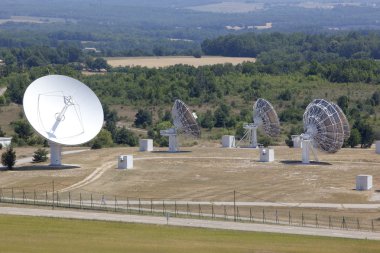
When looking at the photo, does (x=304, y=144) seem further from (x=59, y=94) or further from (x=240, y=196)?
(x=59, y=94)

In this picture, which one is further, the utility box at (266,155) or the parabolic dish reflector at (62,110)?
the utility box at (266,155)

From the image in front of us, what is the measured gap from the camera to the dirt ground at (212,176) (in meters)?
118

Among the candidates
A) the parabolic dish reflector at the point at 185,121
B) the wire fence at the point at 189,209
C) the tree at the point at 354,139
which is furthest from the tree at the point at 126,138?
the wire fence at the point at 189,209

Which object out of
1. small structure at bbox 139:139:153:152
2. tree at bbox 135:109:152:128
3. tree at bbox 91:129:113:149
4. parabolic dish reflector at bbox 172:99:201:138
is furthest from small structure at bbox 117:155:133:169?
tree at bbox 135:109:152:128

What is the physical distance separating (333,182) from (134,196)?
1992 cm

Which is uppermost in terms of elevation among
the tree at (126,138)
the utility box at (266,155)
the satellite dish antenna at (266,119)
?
the satellite dish antenna at (266,119)

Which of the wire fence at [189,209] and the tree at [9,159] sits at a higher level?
the tree at [9,159]

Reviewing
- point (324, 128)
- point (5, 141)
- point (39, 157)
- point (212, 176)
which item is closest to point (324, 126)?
point (324, 128)

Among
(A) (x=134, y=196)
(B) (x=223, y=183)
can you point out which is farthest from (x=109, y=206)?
(B) (x=223, y=183)

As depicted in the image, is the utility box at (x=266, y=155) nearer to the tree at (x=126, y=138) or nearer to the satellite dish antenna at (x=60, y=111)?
the satellite dish antenna at (x=60, y=111)

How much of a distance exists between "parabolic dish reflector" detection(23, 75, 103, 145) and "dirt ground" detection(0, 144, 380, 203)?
392 centimetres

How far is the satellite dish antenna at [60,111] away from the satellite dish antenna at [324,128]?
22488 mm

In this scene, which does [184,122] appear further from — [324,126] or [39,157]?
[324,126]

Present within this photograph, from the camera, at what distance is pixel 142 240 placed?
91.2m
